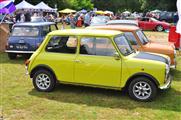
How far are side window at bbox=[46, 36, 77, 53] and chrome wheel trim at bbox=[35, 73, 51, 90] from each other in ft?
2.18

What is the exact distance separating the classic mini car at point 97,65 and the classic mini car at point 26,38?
5.05m

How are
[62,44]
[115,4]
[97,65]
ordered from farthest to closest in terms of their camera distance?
[115,4] → [62,44] → [97,65]

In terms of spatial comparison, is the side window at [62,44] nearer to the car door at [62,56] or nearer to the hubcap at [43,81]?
the car door at [62,56]

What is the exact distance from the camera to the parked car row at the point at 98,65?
8203mm

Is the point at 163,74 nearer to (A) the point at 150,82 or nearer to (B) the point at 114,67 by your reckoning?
(A) the point at 150,82

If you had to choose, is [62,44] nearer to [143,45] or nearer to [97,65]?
[97,65]

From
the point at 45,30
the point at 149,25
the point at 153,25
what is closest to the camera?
the point at 45,30

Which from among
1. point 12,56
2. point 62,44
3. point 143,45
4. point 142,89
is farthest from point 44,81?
point 12,56

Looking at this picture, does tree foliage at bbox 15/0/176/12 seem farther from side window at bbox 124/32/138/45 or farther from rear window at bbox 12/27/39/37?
side window at bbox 124/32/138/45

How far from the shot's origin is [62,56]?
884 cm

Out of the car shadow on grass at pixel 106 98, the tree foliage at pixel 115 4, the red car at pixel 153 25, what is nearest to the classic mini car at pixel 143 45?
the car shadow on grass at pixel 106 98

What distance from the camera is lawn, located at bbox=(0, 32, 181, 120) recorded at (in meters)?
7.37

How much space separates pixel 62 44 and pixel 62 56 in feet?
1.05

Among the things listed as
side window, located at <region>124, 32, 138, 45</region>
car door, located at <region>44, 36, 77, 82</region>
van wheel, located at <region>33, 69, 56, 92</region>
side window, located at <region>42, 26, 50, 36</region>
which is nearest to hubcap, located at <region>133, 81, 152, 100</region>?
car door, located at <region>44, 36, 77, 82</region>
